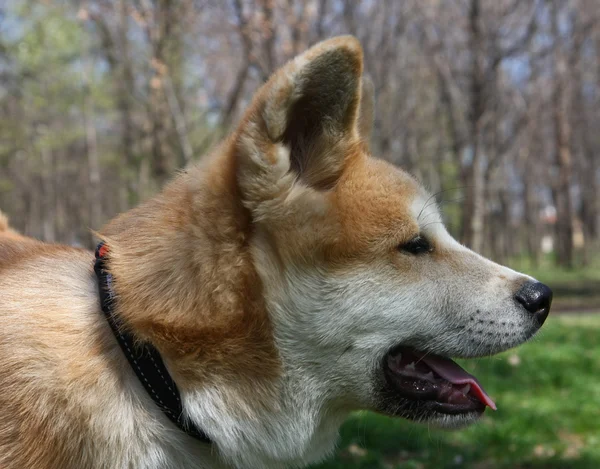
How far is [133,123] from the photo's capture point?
1666cm

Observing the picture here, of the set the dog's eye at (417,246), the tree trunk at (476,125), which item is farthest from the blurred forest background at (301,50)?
the dog's eye at (417,246)

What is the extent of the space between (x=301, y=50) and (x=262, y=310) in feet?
22.6

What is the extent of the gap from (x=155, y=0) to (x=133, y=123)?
8.61m

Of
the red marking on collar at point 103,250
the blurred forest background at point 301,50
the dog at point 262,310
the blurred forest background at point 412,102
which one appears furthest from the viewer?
the blurred forest background at point 301,50

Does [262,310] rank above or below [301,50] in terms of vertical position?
below

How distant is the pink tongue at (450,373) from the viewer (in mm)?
2400

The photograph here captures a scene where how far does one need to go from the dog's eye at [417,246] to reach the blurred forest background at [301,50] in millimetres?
850

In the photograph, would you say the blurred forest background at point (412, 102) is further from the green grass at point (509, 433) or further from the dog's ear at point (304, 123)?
the dog's ear at point (304, 123)

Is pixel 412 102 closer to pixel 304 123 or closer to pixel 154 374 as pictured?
pixel 304 123

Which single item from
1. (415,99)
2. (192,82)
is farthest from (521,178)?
(192,82)

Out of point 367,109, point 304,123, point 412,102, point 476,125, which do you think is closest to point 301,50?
point 476,125

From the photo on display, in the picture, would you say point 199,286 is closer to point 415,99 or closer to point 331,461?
point 331,461

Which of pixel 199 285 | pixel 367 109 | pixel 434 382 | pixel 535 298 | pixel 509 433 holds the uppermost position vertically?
pixel 367 109

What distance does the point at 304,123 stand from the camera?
223 cm
